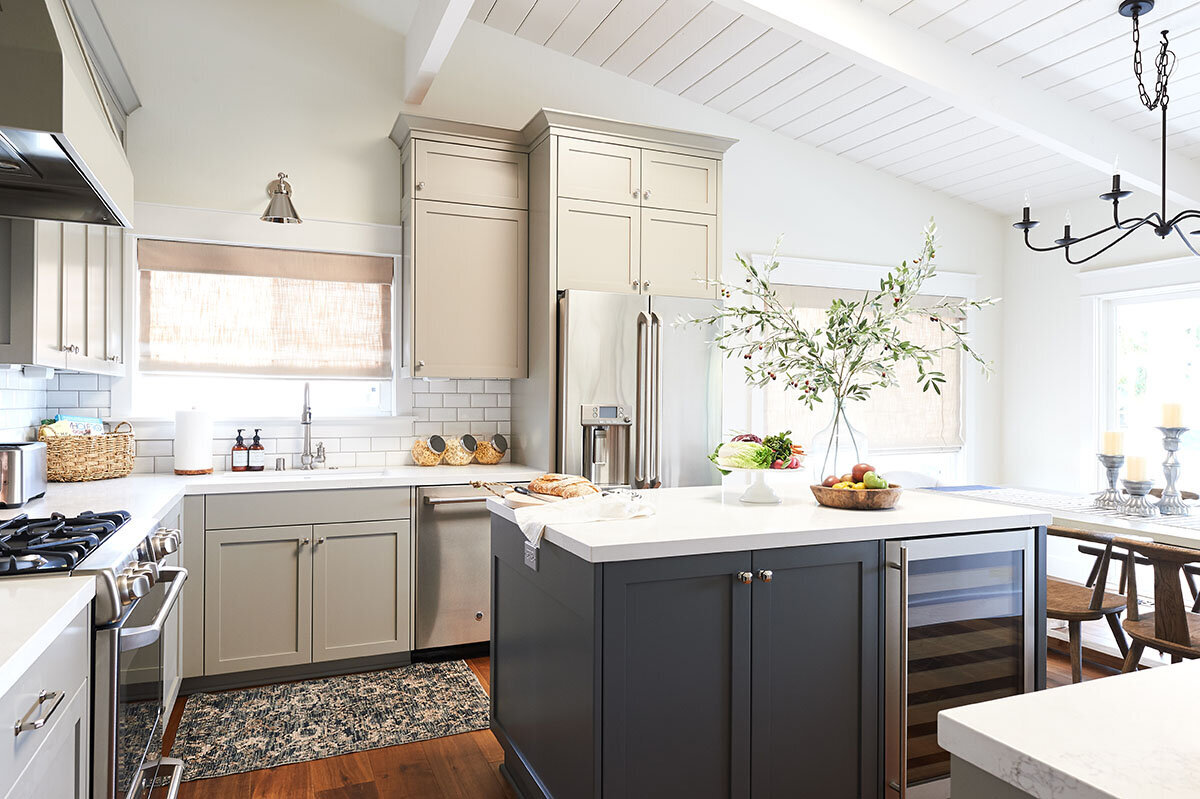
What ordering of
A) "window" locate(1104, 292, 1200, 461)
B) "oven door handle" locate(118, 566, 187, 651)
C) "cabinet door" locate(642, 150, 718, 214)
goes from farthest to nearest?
1. "window" locate(1104, 292, 1200, 461)
2. "cabinet door" locate(642, 150, 718, 214)
3. "oven door handle" locate(118, 566, 187, 651)

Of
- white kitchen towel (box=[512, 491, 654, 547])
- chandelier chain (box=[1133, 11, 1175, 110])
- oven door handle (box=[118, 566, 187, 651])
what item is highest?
chandelier chain (box=[1133, 11, 1175, 110])

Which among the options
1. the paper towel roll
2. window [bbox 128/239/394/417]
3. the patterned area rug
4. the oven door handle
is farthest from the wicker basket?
the oven door handle

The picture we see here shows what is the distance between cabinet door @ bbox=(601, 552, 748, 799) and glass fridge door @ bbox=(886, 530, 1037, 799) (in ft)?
1.55

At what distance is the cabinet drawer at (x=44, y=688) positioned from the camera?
1124mm

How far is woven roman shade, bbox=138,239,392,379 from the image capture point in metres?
3.88

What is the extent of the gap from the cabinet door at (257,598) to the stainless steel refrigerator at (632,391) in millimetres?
1301

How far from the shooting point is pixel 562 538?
202 centimetres

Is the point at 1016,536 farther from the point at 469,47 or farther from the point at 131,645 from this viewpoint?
the point at 469,47

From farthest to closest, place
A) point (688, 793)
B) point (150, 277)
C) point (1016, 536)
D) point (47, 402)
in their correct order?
1. point (150, 277)
2. point (47, 402)
3. point (1016, 536)
4. point (688, 793)

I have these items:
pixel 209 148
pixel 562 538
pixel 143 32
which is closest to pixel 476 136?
pixel 209 148

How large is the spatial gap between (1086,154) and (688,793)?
3.76 metres

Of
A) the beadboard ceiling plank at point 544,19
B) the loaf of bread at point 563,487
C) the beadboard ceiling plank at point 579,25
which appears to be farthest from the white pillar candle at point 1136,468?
the beadboard ceiling plank at point 544,19

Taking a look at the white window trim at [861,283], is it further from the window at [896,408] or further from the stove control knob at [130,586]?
the stove control knob at [130,586]

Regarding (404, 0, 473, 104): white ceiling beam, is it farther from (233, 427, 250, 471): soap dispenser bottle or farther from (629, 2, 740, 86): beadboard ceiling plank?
(233, 427, 250, 471): soap dispenser bottle
